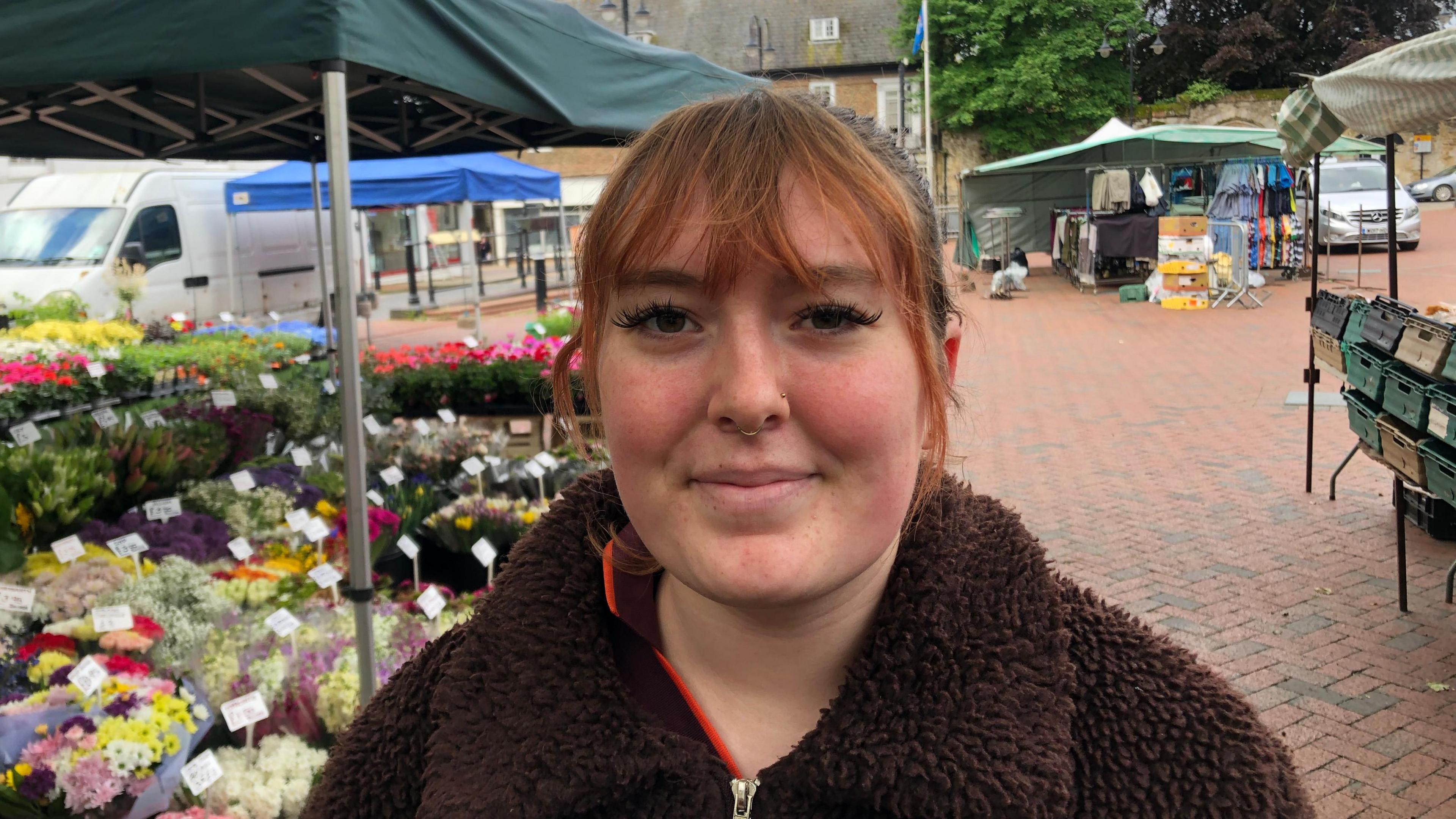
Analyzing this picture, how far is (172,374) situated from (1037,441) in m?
6.17

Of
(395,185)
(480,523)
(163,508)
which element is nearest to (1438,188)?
(395,185)

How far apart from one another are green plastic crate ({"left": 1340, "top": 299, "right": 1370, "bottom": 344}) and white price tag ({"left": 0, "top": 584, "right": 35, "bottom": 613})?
215 inches

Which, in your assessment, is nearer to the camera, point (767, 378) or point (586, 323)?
point (767, 378)

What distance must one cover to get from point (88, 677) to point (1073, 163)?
21480 mm

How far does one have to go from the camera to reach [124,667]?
3164 millimetres

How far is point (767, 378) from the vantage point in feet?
3.35

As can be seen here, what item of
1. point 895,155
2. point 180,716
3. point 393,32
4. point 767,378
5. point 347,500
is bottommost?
point 180,716

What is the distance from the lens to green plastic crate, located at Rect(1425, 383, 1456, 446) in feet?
13.7

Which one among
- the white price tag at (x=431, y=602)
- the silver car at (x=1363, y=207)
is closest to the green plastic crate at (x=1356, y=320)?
the white price tag at (x=431, y=602)

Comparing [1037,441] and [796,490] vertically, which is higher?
[796,490]

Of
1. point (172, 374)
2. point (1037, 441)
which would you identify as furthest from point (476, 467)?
point (1037, 441)

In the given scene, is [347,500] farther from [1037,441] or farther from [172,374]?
[1037,441]

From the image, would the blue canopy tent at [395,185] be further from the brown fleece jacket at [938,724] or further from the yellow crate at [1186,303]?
the brown fleece jacket at [938,724]

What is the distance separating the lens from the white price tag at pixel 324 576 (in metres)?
3.84
